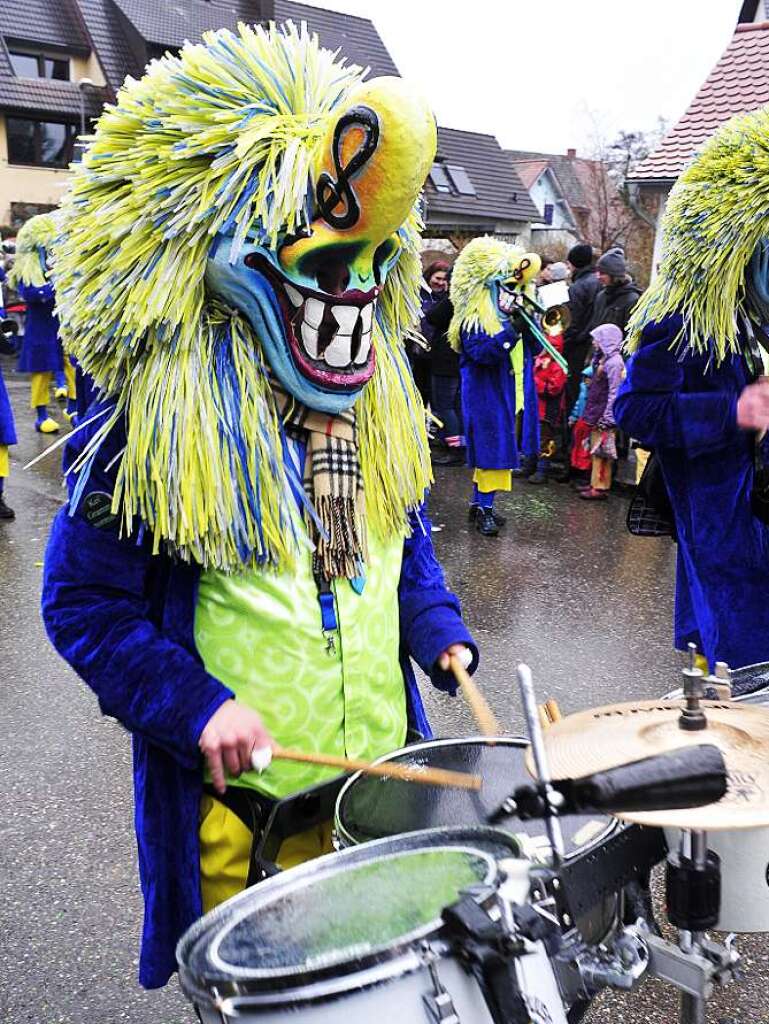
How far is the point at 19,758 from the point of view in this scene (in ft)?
11.5

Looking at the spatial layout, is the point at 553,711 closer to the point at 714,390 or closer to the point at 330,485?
the point at 330,485

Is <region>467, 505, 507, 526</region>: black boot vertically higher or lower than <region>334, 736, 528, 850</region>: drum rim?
lower

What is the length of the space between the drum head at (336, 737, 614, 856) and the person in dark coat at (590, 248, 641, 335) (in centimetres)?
609

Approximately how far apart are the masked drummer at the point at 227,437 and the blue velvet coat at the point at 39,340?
26.9 feet

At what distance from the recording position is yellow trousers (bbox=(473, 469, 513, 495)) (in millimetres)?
6730

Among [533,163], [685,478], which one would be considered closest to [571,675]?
[685,478]

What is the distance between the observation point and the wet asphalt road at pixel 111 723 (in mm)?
2422

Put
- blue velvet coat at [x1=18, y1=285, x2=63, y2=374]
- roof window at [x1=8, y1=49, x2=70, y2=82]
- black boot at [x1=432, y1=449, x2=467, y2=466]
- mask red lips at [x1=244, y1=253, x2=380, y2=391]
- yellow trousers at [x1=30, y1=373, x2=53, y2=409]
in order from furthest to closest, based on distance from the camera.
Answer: roof window at [x1=8, y1=49, x2=70, y2=82]
yellow trousers at [x1=30, y1=373, x2=53, y2=409]
blue velvet coat at [x1=18, y1=285, x2=63, y2=374]
black boot at [x1=432, y1=449, x2=467, y2=466]
mask red lips at [x1=244, y1=253, x2=380, y2=391]

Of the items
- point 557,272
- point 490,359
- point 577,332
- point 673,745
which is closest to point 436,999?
point 673,745

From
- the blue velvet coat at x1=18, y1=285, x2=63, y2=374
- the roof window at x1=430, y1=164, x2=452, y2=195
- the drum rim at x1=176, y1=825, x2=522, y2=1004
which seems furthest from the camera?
the roof window at x1=430, y1=164, x2=452, y2=195

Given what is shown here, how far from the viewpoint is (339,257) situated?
161cm

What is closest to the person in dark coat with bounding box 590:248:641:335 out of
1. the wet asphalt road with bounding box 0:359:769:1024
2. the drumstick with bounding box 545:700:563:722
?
the wet asphalt road with bounding box 0:359:769:1024

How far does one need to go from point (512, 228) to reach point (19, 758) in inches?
1144

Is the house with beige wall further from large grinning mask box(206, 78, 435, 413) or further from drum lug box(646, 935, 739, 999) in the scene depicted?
drum lug box(646, 935, 739, 999)
